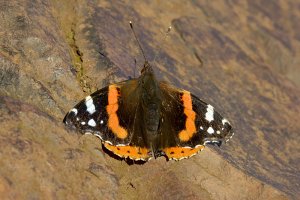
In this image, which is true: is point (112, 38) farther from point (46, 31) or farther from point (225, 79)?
point (225, 79)

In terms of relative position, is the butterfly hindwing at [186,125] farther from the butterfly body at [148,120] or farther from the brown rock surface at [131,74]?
the brown rock surface at [131,74]

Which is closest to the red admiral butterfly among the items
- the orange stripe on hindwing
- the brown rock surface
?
the orange stripe on hindwing

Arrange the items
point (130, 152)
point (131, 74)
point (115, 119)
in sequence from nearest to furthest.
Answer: point (130, 152) → point (115, 119) → point (131, 74)

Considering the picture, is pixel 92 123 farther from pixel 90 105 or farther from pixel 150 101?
pixel 150 101

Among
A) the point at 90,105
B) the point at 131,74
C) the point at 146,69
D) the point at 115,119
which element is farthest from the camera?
the point at 131,74

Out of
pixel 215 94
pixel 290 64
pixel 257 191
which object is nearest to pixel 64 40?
pixel 215 94

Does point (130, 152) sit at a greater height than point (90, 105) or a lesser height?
lesser

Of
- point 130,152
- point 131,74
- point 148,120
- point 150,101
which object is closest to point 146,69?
point 131,74
